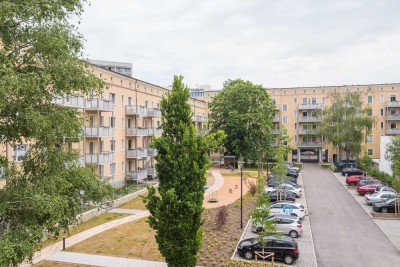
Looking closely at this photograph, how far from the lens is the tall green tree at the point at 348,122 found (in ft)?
173

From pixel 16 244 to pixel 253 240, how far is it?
13.1 m

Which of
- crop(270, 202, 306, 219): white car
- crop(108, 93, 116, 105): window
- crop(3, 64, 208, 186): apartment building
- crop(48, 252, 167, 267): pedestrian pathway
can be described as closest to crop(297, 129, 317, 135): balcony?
crop(3, 64, 208, 186): apartment building

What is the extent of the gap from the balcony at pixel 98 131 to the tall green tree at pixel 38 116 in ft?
62.8

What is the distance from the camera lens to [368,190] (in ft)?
119

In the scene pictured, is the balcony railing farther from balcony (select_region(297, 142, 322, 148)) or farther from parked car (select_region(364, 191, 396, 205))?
parked car (select_region(364, 191, 396, 205))

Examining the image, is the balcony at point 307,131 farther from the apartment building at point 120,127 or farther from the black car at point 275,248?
the black car at point 275,248

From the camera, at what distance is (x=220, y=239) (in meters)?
22.3

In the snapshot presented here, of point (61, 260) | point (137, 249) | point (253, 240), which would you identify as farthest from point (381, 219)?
point (61, 260)

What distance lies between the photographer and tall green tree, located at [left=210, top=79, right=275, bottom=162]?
5378 centimetres

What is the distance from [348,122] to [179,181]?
46477mm

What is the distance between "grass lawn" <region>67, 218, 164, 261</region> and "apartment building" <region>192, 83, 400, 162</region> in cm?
4220

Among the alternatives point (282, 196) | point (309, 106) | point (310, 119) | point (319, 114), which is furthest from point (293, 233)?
point (309, 106)

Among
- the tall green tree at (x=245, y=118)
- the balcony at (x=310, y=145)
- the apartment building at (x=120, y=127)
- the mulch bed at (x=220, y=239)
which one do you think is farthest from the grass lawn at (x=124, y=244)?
the balcony at (x=310, y=145)

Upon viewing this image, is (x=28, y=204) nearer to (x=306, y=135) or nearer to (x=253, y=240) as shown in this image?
(x=253, y=240)
